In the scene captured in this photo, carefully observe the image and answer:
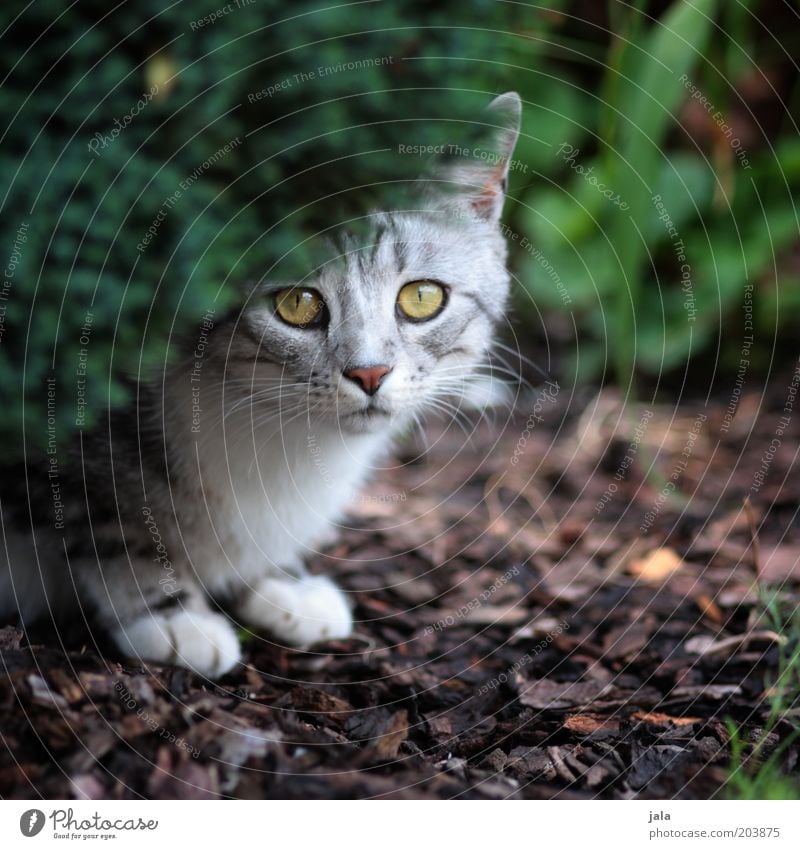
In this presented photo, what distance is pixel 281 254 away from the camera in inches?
76.7

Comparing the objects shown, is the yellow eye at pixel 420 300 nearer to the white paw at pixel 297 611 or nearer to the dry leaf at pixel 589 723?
the white paw at pixel 297 611

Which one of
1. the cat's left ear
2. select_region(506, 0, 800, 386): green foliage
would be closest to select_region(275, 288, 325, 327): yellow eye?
the cat's left ear

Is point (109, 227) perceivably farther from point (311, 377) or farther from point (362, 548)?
point (362, 548)

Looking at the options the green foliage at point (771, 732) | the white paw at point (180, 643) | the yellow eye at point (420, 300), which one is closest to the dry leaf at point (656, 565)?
the green foliage at point (771, 732)

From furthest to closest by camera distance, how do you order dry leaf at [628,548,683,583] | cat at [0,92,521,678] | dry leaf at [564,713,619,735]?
dry leaf at [628,548,683,583]
cat at [0,92,521,678]
dry leaf at [564,713,619,735]

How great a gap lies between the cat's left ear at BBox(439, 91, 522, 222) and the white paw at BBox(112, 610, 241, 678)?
117cm

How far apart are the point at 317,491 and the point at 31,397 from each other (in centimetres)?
69

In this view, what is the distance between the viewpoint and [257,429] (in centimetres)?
214

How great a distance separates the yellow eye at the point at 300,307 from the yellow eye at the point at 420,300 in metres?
0.19

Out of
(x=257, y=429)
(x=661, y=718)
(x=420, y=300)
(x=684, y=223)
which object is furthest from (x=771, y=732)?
(x=684, y=223)

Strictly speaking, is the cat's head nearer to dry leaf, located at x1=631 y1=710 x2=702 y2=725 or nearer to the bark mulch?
the bark mulch

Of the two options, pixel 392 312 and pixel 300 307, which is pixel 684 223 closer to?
pixel 392 312

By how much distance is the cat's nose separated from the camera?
190 cm
